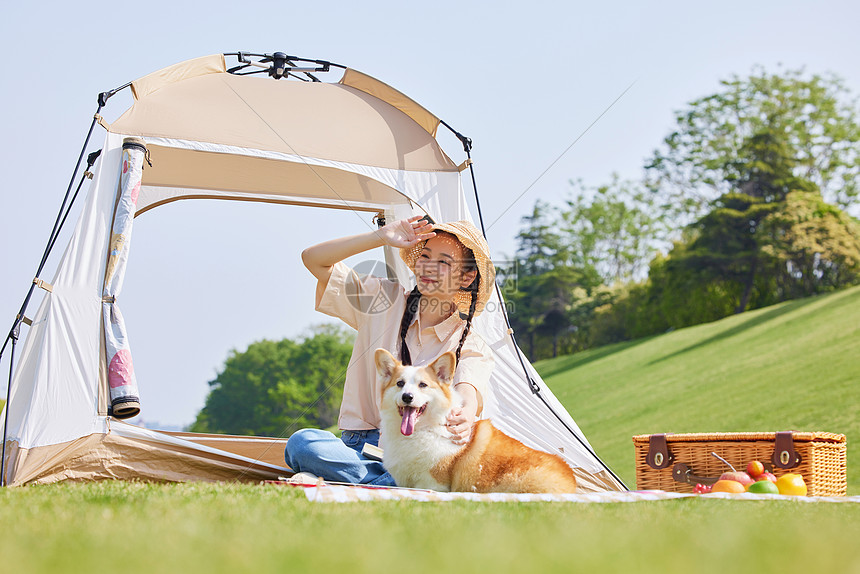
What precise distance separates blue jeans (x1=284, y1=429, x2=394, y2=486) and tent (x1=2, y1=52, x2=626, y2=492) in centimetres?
45

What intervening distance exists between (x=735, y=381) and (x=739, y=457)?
9.39 m

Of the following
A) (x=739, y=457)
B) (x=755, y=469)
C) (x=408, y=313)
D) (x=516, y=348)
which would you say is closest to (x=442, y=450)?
(x=408, y=313)

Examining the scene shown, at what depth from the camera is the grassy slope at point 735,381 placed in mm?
9734

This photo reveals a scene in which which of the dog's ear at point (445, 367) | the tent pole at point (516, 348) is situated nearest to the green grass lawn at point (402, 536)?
the dog's ear at point (445, 367)

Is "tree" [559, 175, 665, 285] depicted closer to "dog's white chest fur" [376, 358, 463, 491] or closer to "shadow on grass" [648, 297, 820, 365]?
"shadow on grass" [648, 297, 820, 365]

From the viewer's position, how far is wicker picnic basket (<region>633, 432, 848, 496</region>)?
3619 mm

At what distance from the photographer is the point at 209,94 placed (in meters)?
3.98

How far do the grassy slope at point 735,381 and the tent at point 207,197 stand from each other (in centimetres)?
433

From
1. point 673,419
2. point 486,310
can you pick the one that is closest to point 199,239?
point 486,310

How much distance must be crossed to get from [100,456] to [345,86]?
8.69ft

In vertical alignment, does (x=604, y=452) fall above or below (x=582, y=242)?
below

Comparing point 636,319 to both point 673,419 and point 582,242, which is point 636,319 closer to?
point 582,242

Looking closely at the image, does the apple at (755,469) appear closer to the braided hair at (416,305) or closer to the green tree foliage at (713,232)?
the braided hair at (416,305)

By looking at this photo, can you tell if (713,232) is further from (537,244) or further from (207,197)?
(207,197)
